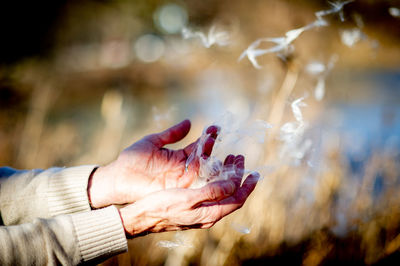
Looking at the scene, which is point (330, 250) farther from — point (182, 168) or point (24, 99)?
point (24, 99)

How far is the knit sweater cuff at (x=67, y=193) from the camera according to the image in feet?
3.79

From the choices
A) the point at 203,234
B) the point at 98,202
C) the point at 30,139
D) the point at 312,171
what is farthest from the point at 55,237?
the point at 30,139

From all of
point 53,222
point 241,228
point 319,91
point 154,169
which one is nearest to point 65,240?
point 53,222

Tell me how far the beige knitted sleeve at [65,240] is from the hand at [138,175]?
0.24m

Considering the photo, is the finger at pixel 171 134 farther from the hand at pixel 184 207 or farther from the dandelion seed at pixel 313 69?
the dandelion seed at pixel 313 69

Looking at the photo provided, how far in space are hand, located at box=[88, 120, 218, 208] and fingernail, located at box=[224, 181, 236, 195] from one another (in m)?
0.28

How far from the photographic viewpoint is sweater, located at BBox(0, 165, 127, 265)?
0.88m

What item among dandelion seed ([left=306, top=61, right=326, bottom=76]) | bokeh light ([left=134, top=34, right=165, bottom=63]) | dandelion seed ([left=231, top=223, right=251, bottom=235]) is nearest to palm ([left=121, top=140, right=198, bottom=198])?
dandelion seed ([left=231, top=223, right=251, bottom=235])

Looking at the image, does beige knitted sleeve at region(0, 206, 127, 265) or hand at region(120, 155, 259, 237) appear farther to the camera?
hand at region(120, 155, 259, 237)

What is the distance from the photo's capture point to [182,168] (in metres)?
1.31

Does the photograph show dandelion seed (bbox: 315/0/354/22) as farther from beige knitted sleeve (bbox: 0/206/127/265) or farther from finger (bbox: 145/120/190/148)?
beige knitted sleeve (bbox: 0/206/127/265)

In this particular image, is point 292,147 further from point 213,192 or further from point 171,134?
point 213,192

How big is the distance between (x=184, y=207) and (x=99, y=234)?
11.5 inches

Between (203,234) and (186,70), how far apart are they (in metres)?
7.42
